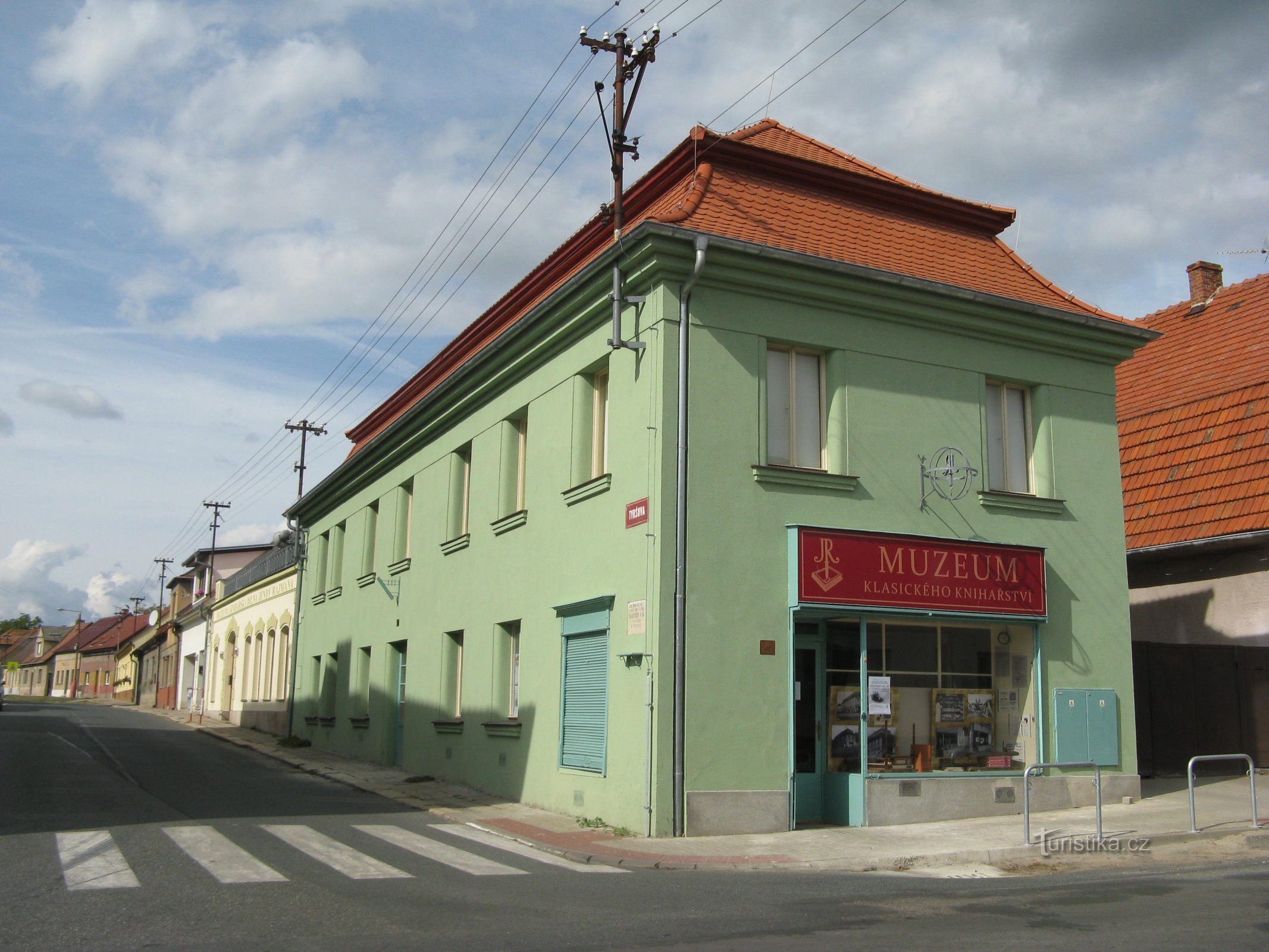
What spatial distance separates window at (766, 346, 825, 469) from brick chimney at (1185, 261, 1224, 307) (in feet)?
53.7

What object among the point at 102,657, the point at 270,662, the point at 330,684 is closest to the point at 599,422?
the point at 330,684

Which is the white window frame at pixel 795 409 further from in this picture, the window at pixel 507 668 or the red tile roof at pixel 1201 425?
the red tile roof at pixel 1201 425

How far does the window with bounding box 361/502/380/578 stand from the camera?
81.5 ft

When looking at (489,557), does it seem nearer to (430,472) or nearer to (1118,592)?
(430,472)

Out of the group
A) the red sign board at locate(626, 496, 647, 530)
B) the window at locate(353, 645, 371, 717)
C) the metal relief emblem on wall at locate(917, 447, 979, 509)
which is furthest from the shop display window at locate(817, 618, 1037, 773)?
the window at locate(353, 645, 371, 717)

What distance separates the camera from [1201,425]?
782 inches

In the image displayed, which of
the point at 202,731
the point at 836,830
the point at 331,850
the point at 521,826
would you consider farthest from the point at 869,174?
the point at 202,731

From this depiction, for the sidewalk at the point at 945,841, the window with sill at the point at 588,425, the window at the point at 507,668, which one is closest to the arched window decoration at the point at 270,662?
the window at the point at 507,668

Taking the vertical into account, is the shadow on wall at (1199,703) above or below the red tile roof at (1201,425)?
below

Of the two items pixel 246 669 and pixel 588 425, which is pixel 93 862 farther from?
pixel 246 669

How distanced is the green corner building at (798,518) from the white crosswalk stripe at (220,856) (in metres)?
4.18

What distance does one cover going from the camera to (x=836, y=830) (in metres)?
12.6

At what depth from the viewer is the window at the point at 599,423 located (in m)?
15.0

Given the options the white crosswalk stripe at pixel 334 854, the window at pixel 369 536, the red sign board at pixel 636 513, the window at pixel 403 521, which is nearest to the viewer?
the white crosswalk stripe at pixel 334 854
